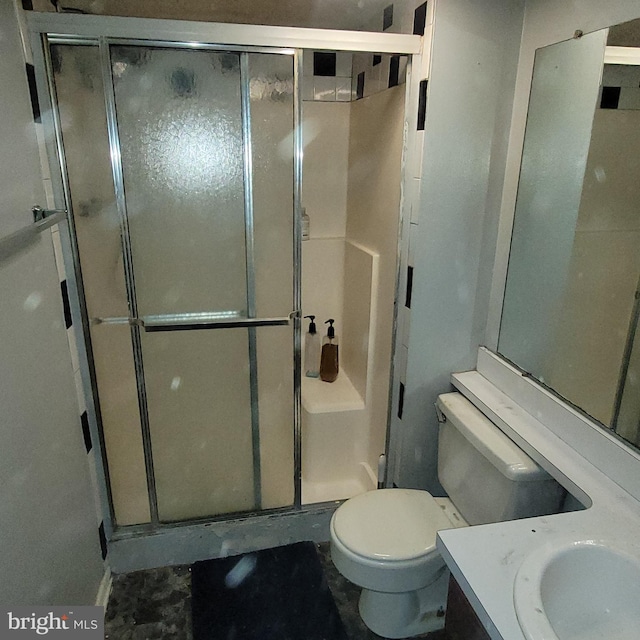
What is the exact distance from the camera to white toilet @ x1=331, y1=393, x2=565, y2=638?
138cm

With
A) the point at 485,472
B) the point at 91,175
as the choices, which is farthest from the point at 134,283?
the point at 485,472

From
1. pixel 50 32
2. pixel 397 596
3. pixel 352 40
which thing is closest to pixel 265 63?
pixel 352 40

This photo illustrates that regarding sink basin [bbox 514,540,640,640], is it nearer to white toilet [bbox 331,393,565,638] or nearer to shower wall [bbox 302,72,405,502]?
→ white toilet [bbox 331,393,565,638]

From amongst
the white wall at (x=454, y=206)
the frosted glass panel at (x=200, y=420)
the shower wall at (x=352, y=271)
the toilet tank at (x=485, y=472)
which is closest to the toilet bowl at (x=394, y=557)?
the toilet tank at (x=485, y=472)

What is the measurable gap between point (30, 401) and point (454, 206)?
132 centimetres

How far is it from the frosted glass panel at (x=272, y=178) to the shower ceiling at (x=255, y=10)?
1.28ft

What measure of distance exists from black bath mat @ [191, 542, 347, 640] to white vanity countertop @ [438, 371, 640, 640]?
35.1 inches

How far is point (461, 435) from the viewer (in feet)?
5.21

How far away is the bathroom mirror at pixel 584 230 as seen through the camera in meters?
1.23

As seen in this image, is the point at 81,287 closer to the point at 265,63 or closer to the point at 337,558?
the point at 265,63

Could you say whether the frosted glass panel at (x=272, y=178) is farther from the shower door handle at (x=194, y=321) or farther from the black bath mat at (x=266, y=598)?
the black bath mat at (x=266, y=598)

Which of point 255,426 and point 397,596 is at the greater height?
point 255,426

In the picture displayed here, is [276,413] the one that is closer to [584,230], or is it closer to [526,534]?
[526,534]

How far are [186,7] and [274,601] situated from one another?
211 centimetres
